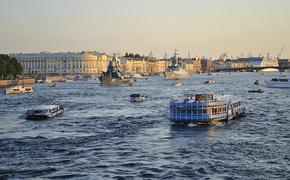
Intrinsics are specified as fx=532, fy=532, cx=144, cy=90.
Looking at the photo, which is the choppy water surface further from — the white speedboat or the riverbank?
the riverbank

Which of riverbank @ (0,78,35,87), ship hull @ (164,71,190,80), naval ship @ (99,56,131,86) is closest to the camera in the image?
riverbank @ (0,78,35,87)

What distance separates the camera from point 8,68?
389 feet

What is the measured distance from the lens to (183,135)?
34.4m

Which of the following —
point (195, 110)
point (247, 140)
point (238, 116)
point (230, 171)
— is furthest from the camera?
point (238, 116)

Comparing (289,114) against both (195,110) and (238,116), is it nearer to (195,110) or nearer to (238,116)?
(238,116)

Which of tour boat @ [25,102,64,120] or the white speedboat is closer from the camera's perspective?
tour boat @ [25,102,64,120]

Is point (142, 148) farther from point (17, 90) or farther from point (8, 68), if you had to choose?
point (8, 68)

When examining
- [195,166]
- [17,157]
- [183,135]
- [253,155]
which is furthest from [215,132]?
[17,157]

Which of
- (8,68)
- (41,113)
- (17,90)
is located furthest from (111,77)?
(41,113)

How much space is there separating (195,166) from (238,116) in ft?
69.8

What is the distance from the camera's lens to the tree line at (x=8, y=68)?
376ft

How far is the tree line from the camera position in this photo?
115 m

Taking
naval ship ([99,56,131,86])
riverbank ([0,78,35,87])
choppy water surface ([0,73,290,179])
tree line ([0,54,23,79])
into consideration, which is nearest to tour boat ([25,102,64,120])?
choppy water surface ([0,73,290,179])

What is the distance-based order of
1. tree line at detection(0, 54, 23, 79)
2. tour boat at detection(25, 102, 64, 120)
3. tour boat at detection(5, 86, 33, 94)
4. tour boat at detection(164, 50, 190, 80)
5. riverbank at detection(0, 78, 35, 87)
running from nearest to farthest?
tour boat at detection(25, 102, 64, 120)
tour boat at detection(5, 86, 33, 94)
riverbank at detection(0, 78, 35, 87)
tree line at detection(0, 54, 23, 79)
tour boat at detection(164, 50, 190, 80)
